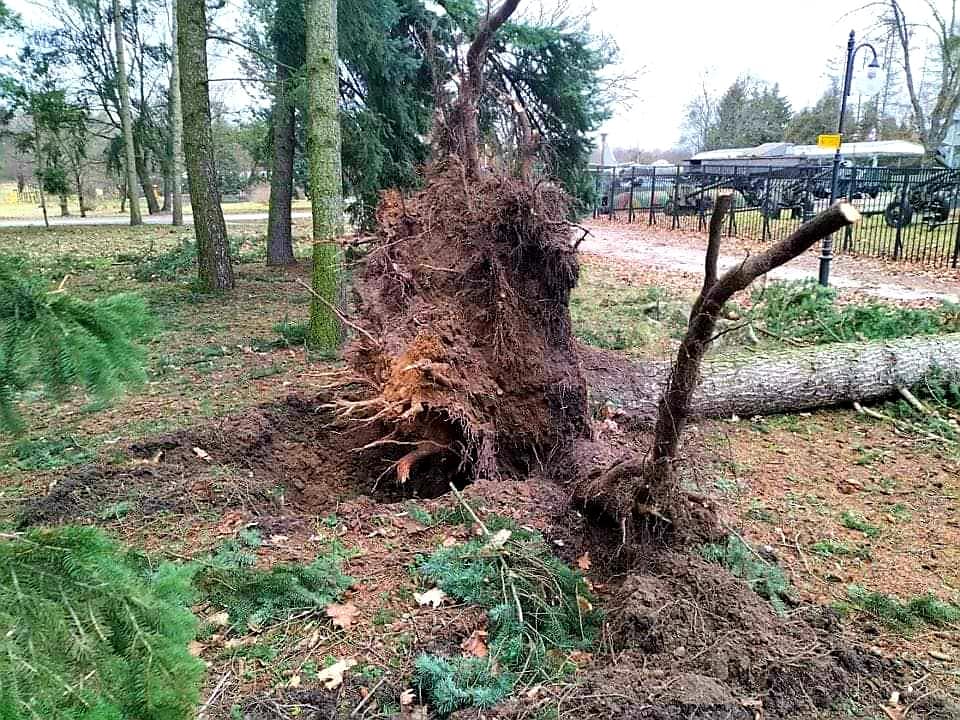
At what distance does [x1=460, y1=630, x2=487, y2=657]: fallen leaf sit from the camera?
275 centimetres

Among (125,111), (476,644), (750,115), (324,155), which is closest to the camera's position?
(476,644)

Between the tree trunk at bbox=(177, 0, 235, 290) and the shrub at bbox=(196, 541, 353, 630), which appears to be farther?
the tree trunk at bbox=(177, 0, 235, 290)

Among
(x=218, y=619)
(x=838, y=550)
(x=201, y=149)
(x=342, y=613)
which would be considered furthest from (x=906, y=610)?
(x=201, y=149)

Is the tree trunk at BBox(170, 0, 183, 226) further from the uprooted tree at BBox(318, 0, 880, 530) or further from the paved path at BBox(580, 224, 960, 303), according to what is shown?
the uprooted tree at BBox(318, 0, 880, 530)

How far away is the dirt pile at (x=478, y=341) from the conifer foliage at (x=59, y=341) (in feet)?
9.60

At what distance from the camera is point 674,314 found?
8.96 meters

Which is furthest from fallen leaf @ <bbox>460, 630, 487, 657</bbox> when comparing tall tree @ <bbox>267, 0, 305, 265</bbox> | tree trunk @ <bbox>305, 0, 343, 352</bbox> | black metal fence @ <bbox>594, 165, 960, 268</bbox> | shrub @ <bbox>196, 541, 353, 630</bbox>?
black metal fence @ <bbox>594, 165, 960, 268</bbox>

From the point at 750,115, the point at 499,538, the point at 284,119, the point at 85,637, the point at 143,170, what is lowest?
the point at 499,538

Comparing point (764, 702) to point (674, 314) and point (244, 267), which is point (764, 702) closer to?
point (674, 314)

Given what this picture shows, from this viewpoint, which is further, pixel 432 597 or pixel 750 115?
pixel 750 115

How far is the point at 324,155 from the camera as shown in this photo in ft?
22.6

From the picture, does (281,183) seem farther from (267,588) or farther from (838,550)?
(838,550)

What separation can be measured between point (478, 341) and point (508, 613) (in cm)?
210

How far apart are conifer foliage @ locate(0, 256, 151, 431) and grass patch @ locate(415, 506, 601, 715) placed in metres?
1.75
